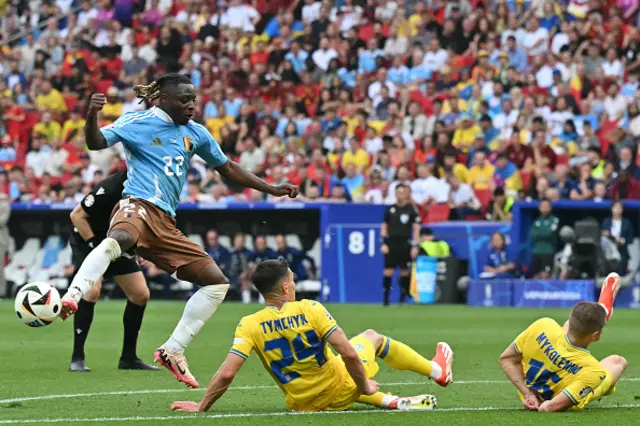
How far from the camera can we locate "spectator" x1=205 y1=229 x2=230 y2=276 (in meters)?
24.4

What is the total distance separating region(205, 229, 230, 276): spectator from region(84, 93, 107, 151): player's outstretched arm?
51.5ft

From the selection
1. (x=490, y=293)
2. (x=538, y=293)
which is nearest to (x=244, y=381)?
(x=538, y=293)

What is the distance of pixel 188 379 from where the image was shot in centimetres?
890

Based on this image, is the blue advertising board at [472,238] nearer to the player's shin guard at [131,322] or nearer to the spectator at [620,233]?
Result: the spectator at [620,233]

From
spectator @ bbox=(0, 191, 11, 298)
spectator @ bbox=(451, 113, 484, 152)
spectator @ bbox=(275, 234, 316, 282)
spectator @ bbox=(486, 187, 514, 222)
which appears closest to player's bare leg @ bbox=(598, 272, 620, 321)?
spectator @ bbox=(486, 187, 514, 222)

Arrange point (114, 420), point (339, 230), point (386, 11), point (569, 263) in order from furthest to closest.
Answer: point (386, 11) < point (339, 230) < point (569, 263) < point (114, 420)

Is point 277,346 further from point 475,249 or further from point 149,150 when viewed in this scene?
point 475,249

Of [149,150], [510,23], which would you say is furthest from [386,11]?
[149,150]

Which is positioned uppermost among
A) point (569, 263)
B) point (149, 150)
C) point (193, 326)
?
point (149, 150)

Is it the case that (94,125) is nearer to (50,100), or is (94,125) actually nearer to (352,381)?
(352,381)

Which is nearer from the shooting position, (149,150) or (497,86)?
(149,150)

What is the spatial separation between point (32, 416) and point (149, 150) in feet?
7.03

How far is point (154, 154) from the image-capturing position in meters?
9.08

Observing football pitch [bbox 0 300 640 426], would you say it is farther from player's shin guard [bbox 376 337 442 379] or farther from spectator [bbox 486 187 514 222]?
spectator [bbox 486 187 514 222]
